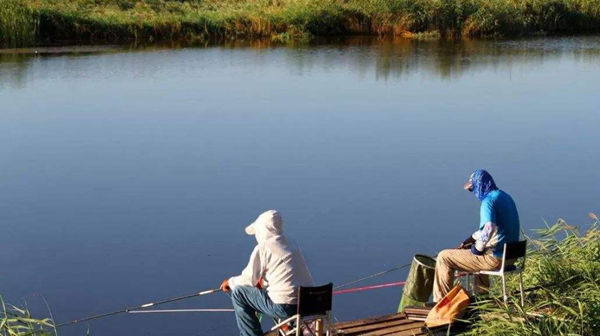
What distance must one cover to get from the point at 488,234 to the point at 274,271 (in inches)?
51.1

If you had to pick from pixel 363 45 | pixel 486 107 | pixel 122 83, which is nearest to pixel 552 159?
pixel 486 107

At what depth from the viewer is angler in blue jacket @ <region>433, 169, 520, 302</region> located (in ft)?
18.0

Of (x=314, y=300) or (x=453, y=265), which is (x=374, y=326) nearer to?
(x=453, y=265)

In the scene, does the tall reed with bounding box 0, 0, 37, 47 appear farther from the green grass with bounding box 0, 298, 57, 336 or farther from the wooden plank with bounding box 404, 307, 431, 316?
Answer: the wooden plank with bounding box 404, 307, 431, 316

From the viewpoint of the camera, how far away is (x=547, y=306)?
5465 millimetres

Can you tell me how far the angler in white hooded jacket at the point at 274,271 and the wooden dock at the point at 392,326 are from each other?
0.41 meters

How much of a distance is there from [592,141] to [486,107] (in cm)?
270

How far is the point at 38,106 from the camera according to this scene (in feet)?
48.5

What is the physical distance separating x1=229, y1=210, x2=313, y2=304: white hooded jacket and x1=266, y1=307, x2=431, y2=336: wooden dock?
488 millimetres

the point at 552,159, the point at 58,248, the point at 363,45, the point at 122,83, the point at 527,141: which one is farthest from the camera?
the point at 363,45

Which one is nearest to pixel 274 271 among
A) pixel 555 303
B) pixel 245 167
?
pixel 555 303

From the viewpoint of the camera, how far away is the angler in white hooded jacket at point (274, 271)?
483 centimetres

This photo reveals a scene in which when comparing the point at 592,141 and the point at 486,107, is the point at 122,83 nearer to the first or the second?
the point at 486,107

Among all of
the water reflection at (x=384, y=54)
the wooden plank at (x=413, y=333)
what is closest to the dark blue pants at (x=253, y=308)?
the wooden plank at (x=413, y=333)
